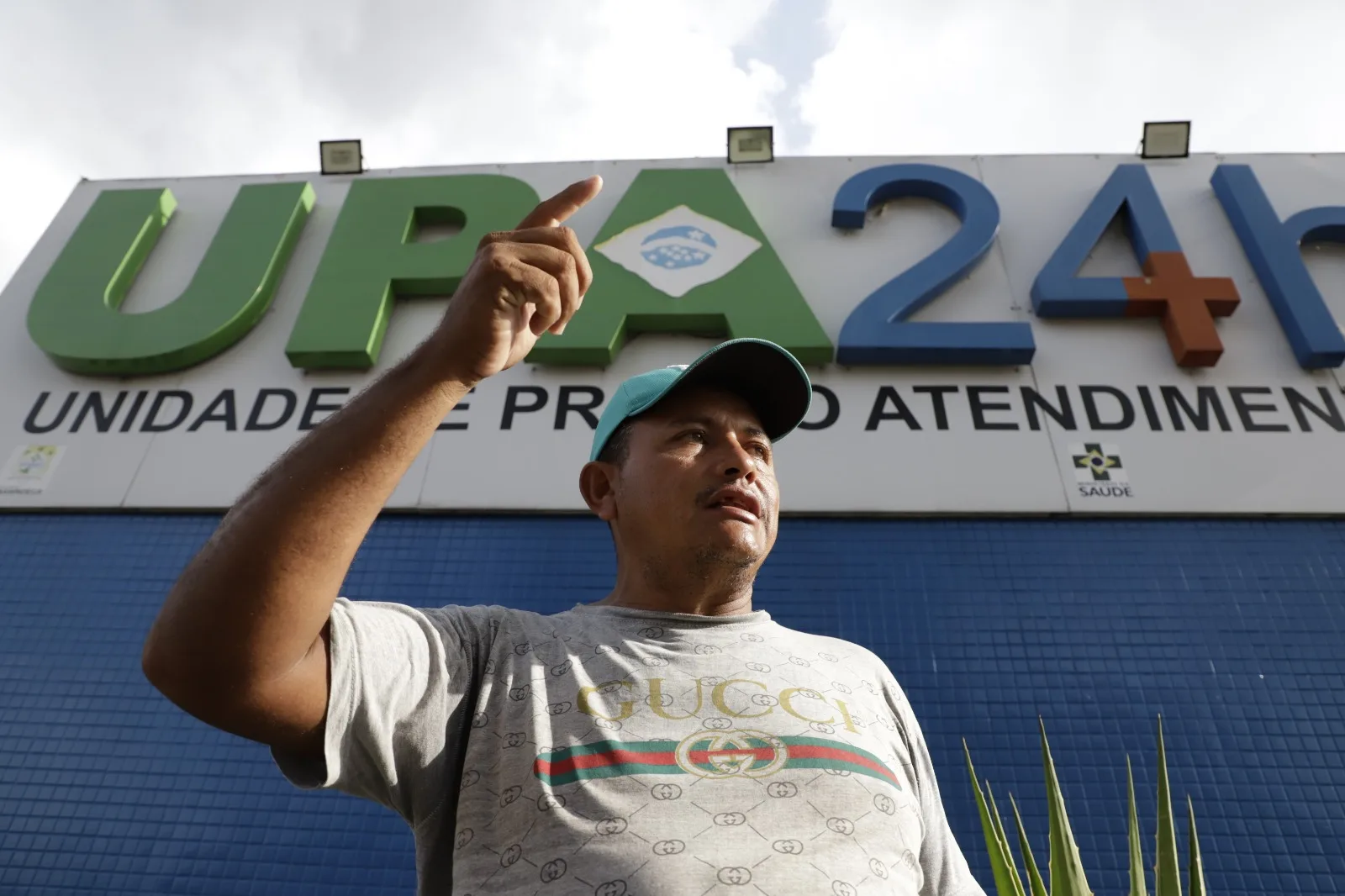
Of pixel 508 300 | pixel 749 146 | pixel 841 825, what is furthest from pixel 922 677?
pixel 749 146

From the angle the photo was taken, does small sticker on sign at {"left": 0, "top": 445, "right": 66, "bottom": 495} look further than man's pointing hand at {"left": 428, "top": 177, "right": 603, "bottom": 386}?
Yes

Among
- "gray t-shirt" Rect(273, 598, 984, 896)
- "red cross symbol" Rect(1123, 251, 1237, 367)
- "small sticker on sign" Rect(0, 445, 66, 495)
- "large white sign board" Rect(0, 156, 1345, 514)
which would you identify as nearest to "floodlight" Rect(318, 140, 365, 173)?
"large white sign board" Rect(0, 156, 1345, 514)

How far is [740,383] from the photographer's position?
1.24 metres

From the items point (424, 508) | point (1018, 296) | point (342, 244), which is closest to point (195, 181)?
point (342, 244)

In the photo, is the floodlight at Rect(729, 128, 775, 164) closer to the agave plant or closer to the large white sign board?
the large white sign board

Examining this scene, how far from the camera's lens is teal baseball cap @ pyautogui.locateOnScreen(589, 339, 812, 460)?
1177mm

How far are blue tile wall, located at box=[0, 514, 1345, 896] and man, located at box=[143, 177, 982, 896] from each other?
2.00 meters

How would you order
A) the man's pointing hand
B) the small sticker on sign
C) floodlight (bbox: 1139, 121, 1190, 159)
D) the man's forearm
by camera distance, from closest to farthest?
the man's forearm < the man's pointing hand < the small sticker on sign < floodlight (bbox: 1139, 121, 1190, 159)

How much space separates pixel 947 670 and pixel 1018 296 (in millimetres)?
1799

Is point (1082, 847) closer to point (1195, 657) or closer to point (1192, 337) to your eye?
point (1195, 657)

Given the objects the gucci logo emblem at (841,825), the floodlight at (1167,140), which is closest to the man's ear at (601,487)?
the gucci logo emblem at (841,825)

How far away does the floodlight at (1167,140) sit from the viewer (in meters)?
4.45

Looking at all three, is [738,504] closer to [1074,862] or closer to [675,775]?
[675,775]

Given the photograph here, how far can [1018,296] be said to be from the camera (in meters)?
→ 3.95
